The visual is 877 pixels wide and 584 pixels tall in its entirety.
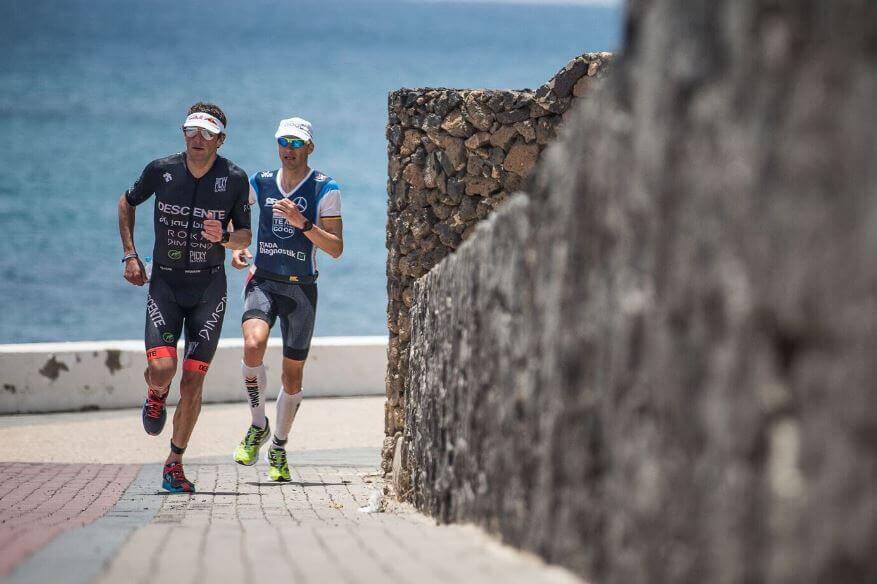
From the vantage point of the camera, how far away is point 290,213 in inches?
315

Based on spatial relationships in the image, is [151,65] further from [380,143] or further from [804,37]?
[804,37]

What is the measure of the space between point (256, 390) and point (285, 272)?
0.80 m

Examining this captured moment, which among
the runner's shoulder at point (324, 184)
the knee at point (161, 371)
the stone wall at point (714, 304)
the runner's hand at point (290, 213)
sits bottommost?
the knee at point (161, 371)

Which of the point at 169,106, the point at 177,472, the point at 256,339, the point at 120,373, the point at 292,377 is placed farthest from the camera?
the point at 169,106

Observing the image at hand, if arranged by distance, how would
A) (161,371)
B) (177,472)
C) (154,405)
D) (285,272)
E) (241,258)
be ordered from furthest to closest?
(241,258), (285,272), (154,405), (161,371), (177,472)

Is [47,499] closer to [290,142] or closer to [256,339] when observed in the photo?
[256,339]

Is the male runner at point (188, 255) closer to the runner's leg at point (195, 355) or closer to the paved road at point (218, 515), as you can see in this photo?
the runner's leg at point (195, 355)

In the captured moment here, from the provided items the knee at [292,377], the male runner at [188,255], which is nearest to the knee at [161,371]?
the male runner at [188,255]

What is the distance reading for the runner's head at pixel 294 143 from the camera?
8.16 meters

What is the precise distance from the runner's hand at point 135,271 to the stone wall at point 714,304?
4694mm

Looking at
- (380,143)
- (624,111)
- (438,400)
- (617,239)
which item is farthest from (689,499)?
(380,143)

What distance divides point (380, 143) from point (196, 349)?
61.1 m

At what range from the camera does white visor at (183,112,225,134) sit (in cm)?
778

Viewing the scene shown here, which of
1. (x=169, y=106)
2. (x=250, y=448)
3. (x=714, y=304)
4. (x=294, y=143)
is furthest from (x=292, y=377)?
(x=169, y=106)
